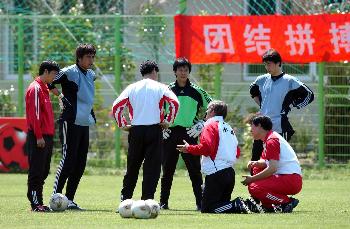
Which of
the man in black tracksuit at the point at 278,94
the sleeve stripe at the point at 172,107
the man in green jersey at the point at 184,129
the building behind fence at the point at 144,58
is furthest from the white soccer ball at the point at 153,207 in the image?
the building behind fence at the point at 144,58

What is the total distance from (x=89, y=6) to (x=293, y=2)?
16.5ft

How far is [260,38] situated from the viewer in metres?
20.0

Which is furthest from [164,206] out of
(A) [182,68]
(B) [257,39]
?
(B) [257,39]

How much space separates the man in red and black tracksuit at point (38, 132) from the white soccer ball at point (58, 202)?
0.10 metres

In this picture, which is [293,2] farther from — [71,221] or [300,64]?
[71,221]

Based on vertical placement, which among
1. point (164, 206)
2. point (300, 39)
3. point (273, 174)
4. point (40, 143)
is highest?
point (300, 39)

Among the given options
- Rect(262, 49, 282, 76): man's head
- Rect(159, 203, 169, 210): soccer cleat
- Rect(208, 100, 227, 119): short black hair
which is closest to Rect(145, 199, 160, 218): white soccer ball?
Rect(208, 100, 227, 119): short black hair

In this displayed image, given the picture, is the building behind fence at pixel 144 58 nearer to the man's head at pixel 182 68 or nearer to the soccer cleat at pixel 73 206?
the man's head at pixel 182 68

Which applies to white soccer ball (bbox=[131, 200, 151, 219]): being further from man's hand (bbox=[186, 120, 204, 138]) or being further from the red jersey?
man's hand (bbox=[186, 120, 204, 138])

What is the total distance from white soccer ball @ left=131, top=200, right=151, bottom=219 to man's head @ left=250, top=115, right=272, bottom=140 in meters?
1.78

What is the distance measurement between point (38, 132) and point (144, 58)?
28.9 feet

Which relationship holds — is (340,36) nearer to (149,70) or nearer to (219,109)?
(219,109)

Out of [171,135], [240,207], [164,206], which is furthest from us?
[171,135]

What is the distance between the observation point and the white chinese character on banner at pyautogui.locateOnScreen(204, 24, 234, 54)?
20141 mm
